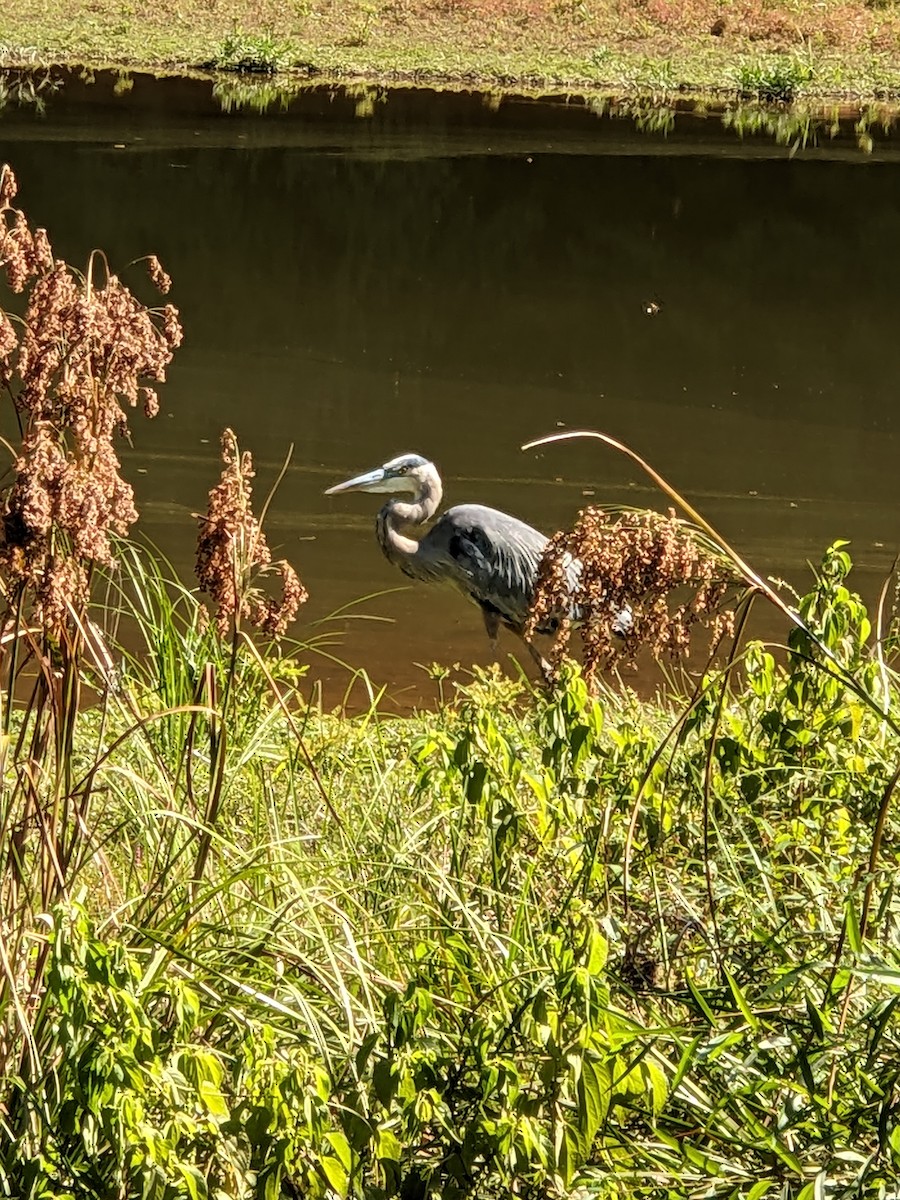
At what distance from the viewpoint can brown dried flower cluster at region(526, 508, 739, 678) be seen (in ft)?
7.63

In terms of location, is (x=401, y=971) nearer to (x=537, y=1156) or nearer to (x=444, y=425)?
(x=537, y=1156)

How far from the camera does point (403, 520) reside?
24.4ft

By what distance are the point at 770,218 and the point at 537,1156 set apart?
15347mm

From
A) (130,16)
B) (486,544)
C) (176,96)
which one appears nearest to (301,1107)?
(486,544)

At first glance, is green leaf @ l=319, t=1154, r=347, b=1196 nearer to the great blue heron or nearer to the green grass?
the green grass

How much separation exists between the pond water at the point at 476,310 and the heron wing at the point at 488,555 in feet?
1.17

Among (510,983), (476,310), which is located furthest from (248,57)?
(510,983)

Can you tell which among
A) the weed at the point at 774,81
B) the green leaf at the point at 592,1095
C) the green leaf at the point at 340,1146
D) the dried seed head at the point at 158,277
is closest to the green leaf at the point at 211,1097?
the green leaf at the point at 340,1146

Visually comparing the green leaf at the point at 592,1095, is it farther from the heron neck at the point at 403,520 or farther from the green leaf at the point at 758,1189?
the heron neck at the point at 403,520

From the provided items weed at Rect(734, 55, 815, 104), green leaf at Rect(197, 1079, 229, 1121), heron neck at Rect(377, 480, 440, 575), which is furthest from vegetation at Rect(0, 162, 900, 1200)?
weed at Rect(734, 55, 815, 104)

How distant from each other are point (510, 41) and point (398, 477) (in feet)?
60.0

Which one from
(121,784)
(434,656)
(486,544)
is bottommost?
(434,656)

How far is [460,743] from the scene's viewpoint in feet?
8.79

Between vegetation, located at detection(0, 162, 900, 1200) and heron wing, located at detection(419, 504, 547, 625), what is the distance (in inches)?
150
